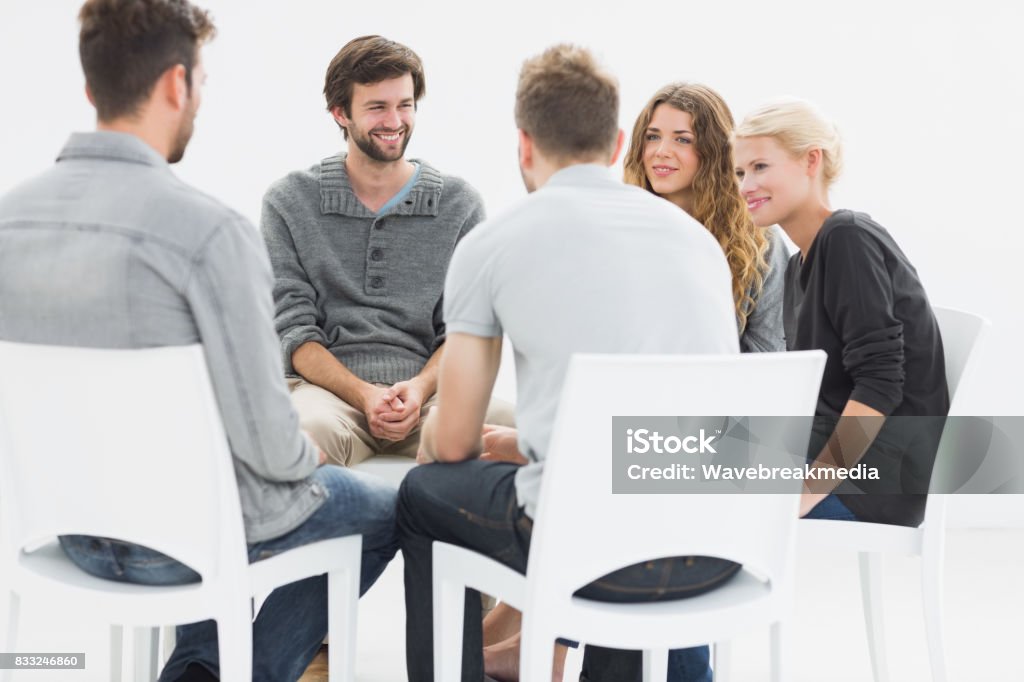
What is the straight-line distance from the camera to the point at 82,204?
1.62 m

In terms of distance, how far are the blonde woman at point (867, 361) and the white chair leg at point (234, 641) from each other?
1.07 meters

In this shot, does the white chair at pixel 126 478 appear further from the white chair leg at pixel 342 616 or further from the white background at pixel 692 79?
the white background at pixel 692 79

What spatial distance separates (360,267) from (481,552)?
3.88 ft

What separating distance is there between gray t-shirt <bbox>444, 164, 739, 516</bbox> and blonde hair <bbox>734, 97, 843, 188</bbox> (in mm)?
668

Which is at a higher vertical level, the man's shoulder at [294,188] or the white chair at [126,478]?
the man's shoulder at [294,188]

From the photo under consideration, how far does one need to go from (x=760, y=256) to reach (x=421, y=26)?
1.63m

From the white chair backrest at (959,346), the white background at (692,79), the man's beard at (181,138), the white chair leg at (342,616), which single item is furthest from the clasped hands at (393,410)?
the white background at (692,79)

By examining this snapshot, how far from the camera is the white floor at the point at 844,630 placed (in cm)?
272

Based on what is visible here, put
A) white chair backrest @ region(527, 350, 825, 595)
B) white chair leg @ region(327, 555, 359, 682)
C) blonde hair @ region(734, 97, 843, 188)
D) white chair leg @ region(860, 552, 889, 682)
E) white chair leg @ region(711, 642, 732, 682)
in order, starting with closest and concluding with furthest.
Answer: white chair backrest @ region(527, 350, 825, 595)
white chair leg @ region(327, 555, 359, 682)
white chair leg @ region(711, 642, 732, 682)
blonde hair @ region(734, 97, 843, 188)
white chair leg @ region(860, 552, 889, 682)

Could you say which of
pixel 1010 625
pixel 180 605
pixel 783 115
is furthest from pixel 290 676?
pixel 1010 625

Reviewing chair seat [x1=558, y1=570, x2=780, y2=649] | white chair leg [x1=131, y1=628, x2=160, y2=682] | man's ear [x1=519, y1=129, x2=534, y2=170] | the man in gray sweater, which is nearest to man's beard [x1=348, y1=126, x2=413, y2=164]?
the man in gray sweater

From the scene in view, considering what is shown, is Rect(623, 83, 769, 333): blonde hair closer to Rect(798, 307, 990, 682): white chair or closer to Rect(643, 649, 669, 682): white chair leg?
Rect(798, 307, 990, 682): white chair

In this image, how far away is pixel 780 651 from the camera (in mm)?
1778

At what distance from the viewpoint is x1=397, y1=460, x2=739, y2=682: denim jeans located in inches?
64.7
